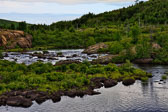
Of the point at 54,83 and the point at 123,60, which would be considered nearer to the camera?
the point at 54,83

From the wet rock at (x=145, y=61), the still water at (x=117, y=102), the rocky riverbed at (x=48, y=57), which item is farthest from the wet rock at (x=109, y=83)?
the rocky riverbed at (x=48, y=57)

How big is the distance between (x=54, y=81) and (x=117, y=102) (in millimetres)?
19940

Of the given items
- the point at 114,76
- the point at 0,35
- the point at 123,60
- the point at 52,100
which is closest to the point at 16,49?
the point at 0,35

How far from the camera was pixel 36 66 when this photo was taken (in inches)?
3541

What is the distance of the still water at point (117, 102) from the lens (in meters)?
55.9

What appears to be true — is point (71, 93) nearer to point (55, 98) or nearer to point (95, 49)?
point (55, 98)

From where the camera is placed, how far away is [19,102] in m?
58.8

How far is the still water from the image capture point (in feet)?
183

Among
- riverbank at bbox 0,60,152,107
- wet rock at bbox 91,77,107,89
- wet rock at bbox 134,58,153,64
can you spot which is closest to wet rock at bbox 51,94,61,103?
riverbank at bbox 0,60,152,107

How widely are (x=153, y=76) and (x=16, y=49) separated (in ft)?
414

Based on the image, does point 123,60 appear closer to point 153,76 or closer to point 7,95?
point 153,76

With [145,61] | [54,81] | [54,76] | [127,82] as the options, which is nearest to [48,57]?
[145,61]

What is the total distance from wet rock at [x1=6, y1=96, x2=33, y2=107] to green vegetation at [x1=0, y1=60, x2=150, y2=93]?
18.8ft

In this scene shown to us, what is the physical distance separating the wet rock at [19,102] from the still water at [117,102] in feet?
4.63
